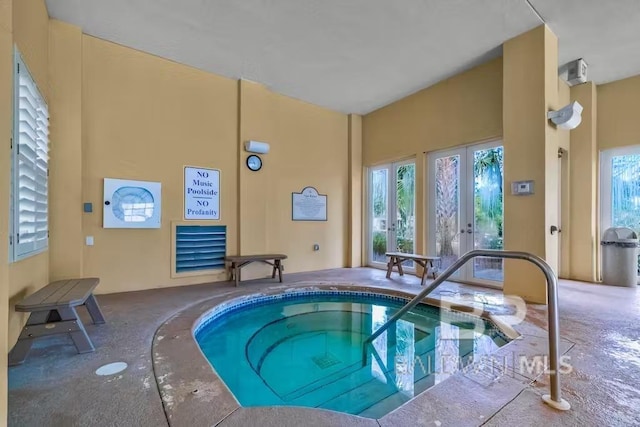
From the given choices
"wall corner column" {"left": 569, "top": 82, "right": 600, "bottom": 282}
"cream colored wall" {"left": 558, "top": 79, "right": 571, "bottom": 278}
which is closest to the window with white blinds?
"cream colored wall" {"left": 558, "top": 79, "right": 571, "bottom": 278}

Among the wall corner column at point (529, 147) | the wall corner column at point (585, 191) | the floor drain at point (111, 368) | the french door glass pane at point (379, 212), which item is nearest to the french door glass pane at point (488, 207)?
the wall corner column at point (529, 147)

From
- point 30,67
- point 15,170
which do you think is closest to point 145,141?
point 30,67

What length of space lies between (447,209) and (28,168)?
5.34 metres

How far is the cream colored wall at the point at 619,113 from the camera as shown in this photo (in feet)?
15.5

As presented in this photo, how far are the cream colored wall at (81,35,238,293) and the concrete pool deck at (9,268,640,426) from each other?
158 centimetres

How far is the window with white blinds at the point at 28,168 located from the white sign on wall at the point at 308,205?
368cm

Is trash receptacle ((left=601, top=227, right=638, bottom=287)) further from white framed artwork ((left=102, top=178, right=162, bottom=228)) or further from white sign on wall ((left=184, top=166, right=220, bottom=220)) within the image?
white framed artwork ((left=102, top=178, right=162, bottom=228))

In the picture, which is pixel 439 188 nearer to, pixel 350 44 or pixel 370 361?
pixel 350 44

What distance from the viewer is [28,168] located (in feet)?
8.62

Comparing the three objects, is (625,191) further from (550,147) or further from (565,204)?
(550,147)

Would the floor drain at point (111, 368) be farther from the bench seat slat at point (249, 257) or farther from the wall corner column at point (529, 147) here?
the wall corner column at point (529, 147)

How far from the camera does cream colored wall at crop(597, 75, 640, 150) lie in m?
4.72

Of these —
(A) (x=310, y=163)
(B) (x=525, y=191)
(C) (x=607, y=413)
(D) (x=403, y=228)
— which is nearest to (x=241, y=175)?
(A) (x=310, y=163)

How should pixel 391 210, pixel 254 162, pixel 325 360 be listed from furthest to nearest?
pixel 391 210
pixel 254 162
pixel 325 360
